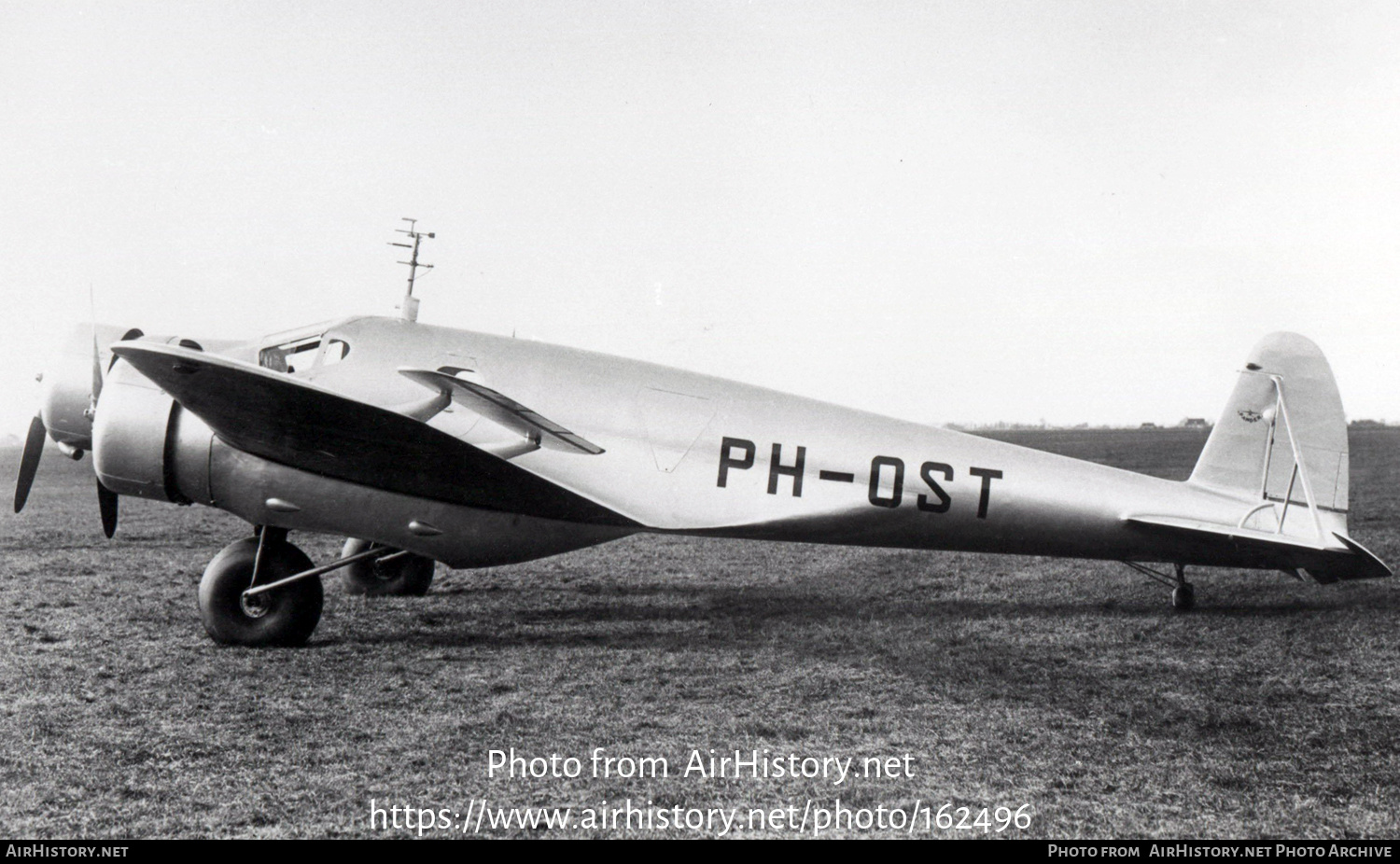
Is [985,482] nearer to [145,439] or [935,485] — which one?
[935,485]

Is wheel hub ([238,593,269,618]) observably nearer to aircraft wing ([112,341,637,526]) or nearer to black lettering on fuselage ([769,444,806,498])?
aircraft wing ([112,341,637,526])

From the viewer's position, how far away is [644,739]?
374cm

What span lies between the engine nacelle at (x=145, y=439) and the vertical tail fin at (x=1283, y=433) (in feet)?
21.6

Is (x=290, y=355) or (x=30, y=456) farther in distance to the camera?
(x=30, y=456)

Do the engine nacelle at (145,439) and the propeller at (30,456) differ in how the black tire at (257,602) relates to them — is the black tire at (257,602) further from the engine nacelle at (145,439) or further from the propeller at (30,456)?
the propeller at (30,456)

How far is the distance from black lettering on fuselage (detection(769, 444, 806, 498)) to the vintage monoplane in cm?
1

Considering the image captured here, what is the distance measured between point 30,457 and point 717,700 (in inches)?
230

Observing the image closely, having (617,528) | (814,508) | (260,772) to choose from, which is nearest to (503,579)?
(617,528)

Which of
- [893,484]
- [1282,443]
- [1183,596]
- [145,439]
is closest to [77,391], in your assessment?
[145,439]

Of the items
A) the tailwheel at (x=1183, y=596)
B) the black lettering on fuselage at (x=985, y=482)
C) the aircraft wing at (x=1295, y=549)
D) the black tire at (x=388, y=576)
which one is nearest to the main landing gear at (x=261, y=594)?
the black tire at (x=388, y=576)

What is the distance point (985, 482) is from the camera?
5.77 metres

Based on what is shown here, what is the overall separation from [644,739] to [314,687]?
1.84 metres

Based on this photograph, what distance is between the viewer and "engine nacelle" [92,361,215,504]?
5.41 m

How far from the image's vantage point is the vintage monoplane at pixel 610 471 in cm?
541
